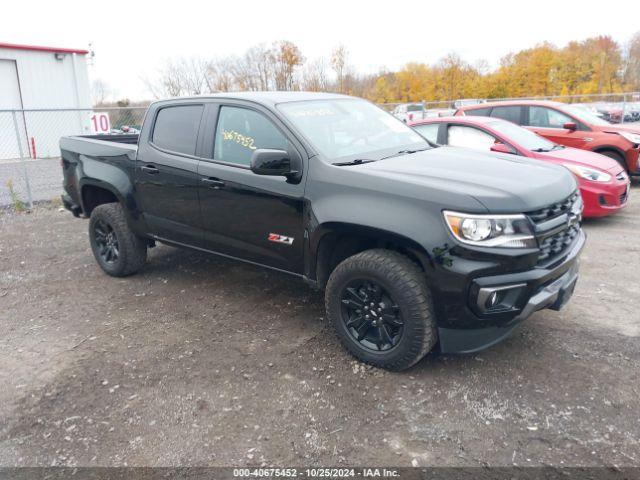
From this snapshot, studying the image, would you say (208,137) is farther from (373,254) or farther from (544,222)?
(544,222)

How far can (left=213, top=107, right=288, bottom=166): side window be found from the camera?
3.95 meters

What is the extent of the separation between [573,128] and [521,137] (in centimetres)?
211

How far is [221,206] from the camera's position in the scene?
4211mm

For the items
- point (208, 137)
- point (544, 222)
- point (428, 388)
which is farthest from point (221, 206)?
point (544, 222)

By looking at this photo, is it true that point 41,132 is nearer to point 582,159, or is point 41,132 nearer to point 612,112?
point 582,159

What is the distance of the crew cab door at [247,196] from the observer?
380 cm

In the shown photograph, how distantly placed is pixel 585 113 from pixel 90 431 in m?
9.40

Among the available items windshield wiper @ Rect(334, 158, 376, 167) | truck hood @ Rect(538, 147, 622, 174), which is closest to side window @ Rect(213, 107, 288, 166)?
windshield wiper @ Rect(334, 158, 376, 167)

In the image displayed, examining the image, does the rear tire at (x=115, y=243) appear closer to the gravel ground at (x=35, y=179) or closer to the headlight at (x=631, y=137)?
the gravel ground at (x=35, y=179)

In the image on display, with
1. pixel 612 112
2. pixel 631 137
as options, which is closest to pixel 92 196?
pixel 631 137

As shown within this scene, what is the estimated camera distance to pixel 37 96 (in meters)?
19.3

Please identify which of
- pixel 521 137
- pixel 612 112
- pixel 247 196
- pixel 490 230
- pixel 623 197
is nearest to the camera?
pixel 490 230

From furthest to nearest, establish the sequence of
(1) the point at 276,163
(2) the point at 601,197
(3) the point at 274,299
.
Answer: (2) the point at 601,197 → (3) the point at 274,299 → (1) the point at 276,163

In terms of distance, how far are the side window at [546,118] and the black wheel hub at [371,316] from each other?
7067mm
